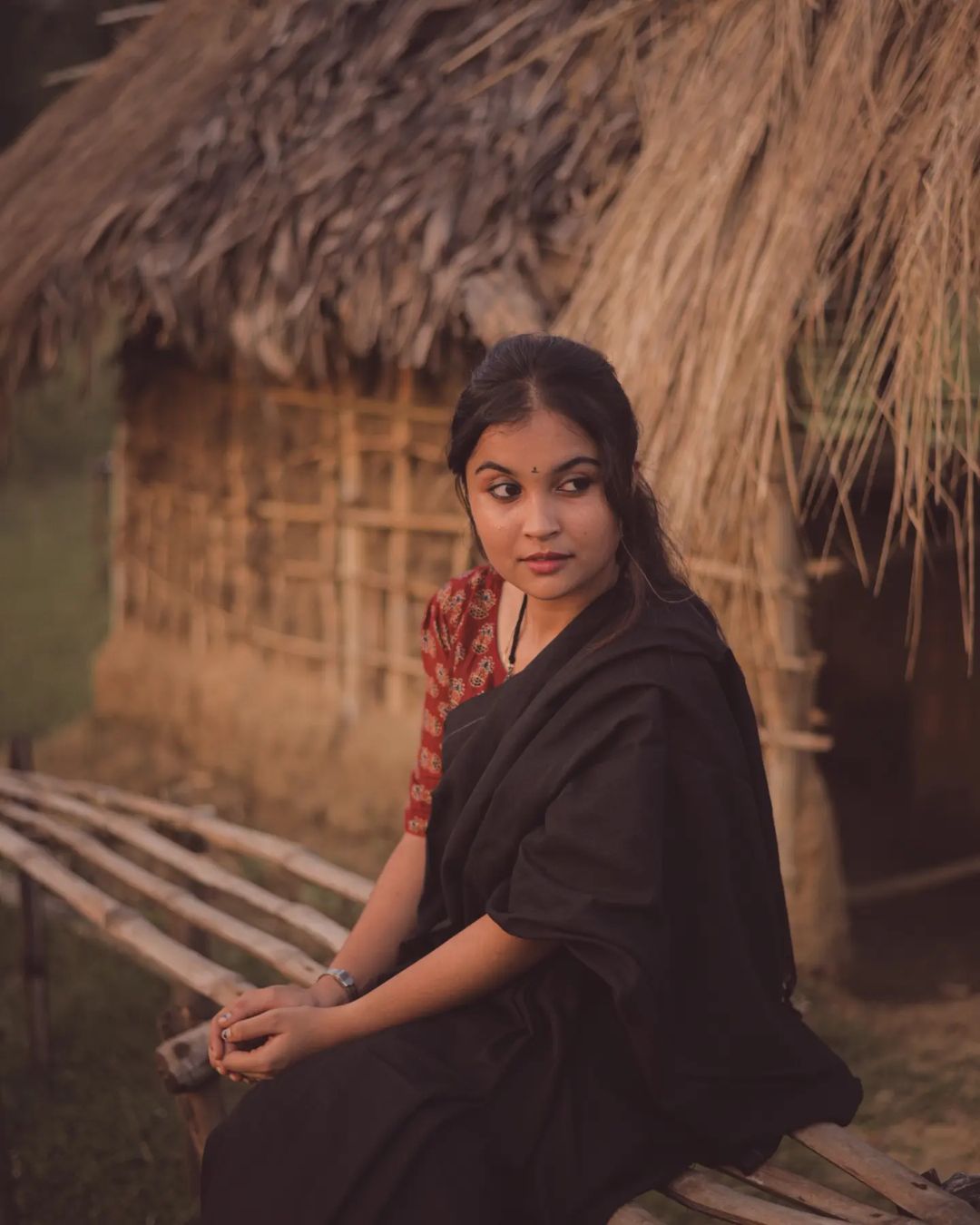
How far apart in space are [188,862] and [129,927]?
11.6 inches

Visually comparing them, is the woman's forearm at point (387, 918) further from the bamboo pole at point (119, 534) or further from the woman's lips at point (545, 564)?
the bamboo pole at point (119, 534)

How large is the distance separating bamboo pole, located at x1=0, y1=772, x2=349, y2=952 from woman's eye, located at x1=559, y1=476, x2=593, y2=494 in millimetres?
1119

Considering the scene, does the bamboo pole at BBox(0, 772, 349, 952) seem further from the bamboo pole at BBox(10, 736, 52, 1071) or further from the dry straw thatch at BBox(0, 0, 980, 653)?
the dry straw thatch at BBox(0, 0, 980, 653)

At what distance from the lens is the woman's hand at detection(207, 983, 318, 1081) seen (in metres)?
1.92

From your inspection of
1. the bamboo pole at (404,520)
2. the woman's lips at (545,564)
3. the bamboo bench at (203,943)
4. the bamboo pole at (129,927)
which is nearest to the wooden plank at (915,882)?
the bamboo bench at (203,943)

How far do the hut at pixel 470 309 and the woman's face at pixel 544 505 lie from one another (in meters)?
1.35

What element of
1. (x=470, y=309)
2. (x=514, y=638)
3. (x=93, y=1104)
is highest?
(x=470, y=309)

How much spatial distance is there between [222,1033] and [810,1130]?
2.51 ft

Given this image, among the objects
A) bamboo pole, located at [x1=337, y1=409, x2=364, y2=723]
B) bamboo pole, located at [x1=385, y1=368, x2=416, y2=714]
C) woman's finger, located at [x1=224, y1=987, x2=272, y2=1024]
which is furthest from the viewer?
bamboo pole, located at [x1=337, y1=409, x2=364, y2=723]

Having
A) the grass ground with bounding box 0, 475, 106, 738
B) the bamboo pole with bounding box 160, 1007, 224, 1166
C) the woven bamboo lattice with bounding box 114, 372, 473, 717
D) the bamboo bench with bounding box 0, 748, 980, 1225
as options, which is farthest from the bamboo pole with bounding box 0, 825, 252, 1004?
the grass ground with bounding box 0, 475, 106, 738

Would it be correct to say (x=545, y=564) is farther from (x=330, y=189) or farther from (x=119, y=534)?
(x=119, y=534)

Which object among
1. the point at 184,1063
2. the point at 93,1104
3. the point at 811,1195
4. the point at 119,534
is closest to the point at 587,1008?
the point at 811,1195

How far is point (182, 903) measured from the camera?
294 cm

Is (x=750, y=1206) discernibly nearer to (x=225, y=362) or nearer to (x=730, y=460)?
(x=730, y=460)
